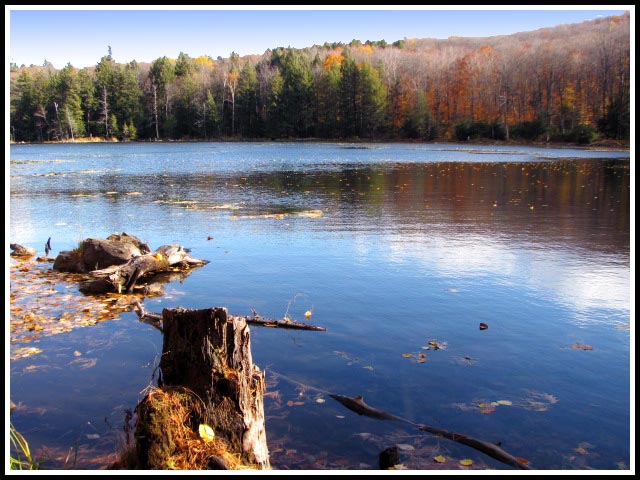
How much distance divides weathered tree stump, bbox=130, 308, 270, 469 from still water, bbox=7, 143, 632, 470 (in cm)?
52

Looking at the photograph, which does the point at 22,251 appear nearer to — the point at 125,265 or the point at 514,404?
the point at 125,265

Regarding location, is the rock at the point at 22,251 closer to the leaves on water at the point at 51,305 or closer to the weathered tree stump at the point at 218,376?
the leaves on water at the point at 51,305

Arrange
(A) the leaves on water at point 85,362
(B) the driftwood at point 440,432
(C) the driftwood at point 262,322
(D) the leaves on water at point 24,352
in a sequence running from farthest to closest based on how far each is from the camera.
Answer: (C) the driftwood at point 262,322 → (D) the leaves on water at point 24,352 → (A) the leaves on water at point 85,362 → (B) the driftwood at point 440,432

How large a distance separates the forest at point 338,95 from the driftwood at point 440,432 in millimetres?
84151

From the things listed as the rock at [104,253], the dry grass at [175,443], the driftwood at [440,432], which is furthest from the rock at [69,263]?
the dry grass at [175,443]

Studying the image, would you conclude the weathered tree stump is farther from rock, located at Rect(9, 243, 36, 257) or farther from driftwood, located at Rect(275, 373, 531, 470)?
rock, located at Rect(9, 243, 36, 257)

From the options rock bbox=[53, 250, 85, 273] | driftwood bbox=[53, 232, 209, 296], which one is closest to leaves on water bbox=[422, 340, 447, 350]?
driftwood bbox=[53, 232, 209, 296]

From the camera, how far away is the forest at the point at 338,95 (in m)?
91.9

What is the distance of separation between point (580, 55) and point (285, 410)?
334ft

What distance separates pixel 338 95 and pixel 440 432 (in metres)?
109

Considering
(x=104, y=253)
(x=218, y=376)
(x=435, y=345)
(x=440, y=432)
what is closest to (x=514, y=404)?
(x=440, y=432)

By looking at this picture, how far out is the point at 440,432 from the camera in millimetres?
5777

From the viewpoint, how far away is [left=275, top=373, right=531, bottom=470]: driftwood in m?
5.32

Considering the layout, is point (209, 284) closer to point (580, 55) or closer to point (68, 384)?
point (68, 384)
